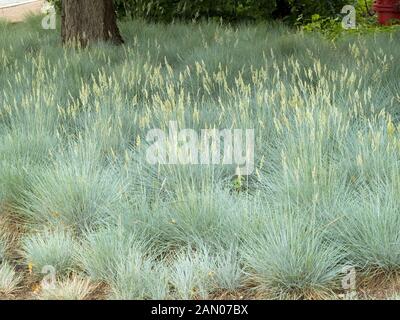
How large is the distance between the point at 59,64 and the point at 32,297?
171 inches

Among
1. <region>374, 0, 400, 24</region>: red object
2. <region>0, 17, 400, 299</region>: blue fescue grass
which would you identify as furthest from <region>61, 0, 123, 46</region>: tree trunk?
<region>374, 0, 400, 24</region>: red object

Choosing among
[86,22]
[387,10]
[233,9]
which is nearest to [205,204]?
[86,22]

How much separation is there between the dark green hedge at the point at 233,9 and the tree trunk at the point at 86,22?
2.37m

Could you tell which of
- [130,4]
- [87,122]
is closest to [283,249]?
[87,122]

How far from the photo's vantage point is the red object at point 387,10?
1159 centimetres

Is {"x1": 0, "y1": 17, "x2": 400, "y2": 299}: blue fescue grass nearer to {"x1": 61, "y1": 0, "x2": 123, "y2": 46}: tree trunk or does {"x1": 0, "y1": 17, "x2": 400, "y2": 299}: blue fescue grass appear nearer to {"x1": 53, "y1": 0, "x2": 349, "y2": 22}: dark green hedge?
{"x1": 61, "y1": 0, "x2": 123, "y2": 46}: tree trunk

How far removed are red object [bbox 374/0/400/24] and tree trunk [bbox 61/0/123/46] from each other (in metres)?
4.96

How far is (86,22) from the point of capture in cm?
919

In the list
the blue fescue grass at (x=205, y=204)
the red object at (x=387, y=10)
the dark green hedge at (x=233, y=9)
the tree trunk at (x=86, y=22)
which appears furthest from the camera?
the red object at (x=387, y=10)

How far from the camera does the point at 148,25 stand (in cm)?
1087

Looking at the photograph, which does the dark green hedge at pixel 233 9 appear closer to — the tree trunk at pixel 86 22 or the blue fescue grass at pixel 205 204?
the tree trunk at pixel 86 22

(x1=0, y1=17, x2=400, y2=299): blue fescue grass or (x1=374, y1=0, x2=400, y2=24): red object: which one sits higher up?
(x1=374, y1=0, x2=400, y2=24): red object

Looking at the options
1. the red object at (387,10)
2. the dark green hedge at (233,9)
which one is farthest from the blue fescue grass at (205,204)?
the red object at (387,10)

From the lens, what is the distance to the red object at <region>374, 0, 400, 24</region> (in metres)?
11.6
